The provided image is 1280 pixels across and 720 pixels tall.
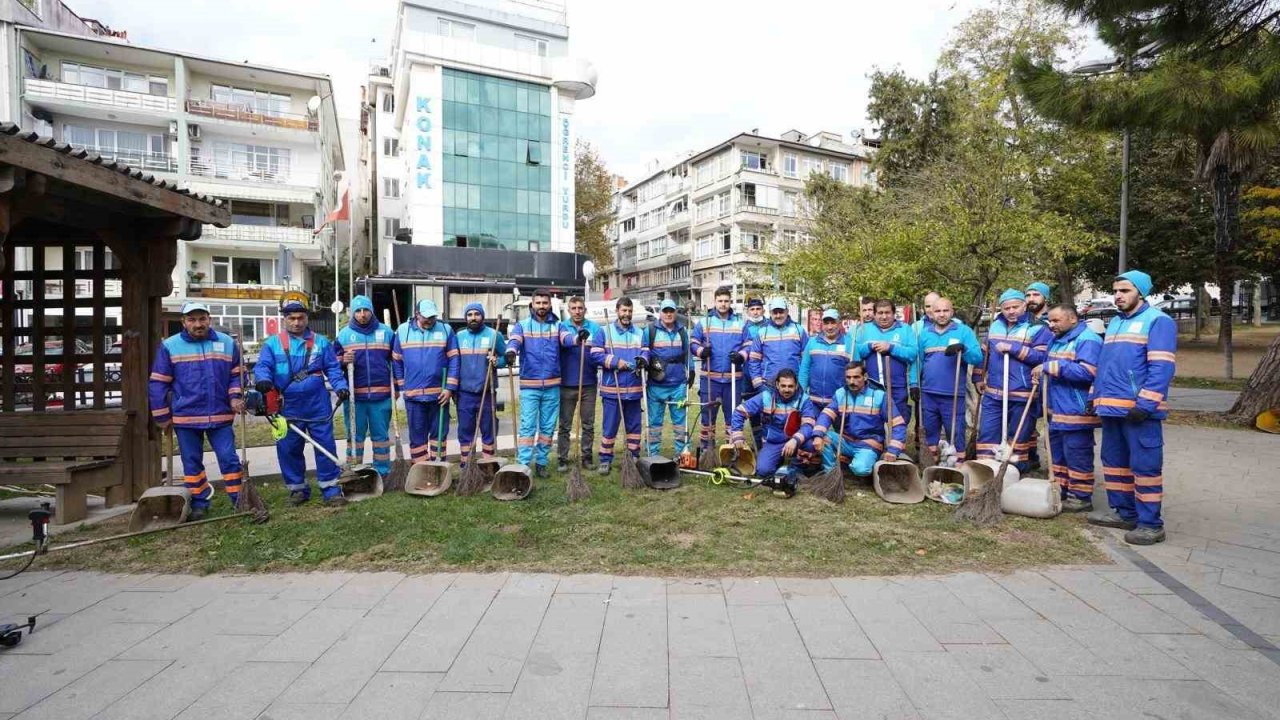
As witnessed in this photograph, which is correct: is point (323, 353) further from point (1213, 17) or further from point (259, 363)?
point (1213, 17)

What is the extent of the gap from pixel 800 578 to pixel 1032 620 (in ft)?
4.40

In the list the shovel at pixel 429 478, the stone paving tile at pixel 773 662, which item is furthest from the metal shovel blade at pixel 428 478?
the stone paving tile at pixel 773 662

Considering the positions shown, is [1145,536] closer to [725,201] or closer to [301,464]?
[301,464]

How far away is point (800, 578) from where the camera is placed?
4.55m

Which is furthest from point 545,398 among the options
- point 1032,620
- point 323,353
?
point 1032,620

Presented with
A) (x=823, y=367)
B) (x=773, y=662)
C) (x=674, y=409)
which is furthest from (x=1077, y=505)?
(x=773, y=662)

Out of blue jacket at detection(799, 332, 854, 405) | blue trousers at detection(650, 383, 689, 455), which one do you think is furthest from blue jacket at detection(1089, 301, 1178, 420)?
blue trousers at detection(650, 383, 689, 455)

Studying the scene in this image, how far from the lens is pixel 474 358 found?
24.3 feet

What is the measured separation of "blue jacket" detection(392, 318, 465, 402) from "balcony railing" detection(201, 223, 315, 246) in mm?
27075

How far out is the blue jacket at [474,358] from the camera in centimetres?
738

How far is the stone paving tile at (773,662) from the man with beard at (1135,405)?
3326 mm

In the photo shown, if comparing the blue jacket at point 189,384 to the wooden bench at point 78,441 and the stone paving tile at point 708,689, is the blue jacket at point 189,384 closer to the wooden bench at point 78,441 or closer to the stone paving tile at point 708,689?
the wooden bench at point 78,441

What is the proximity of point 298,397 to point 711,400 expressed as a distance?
440 centimetres

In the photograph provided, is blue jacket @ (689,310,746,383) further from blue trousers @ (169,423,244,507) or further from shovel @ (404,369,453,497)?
blue trousers @ (169,423,244,507)
